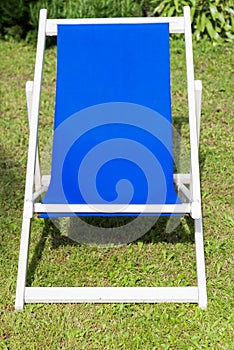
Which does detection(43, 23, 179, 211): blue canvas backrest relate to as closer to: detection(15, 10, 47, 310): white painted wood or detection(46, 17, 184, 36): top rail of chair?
detection(46, 17, 184, 36): top rail of chair

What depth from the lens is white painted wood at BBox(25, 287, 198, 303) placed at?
10.6 feet

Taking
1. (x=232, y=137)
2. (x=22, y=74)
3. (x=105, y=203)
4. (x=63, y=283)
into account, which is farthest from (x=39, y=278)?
(x=22, y=74)

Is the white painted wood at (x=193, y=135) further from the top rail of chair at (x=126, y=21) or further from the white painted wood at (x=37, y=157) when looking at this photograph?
the white painted wood at (x=37, y=157)

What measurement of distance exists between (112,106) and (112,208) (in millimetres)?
694

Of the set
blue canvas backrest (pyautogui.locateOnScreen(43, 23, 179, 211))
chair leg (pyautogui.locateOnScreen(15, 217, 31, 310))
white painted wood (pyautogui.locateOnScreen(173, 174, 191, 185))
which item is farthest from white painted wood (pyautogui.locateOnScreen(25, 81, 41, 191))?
white painted wood (pyautogui.locateOnScreen(173, 174, 191, 185))

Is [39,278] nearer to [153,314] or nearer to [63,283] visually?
[63,283]

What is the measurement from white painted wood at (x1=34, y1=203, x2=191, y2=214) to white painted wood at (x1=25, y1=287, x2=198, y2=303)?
1.20ft

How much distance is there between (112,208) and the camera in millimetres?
3197

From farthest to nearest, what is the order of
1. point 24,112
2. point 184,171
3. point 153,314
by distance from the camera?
point 24,112, point 184,171, point 153,314

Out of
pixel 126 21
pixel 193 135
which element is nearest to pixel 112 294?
→ pixel 193 135

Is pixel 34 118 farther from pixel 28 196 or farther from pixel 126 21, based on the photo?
pixel 126 21

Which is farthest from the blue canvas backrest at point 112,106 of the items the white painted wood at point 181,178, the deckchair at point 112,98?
the white painted wood at point 181,178

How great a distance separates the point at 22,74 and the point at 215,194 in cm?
230

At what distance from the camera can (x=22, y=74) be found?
18.9 ft
